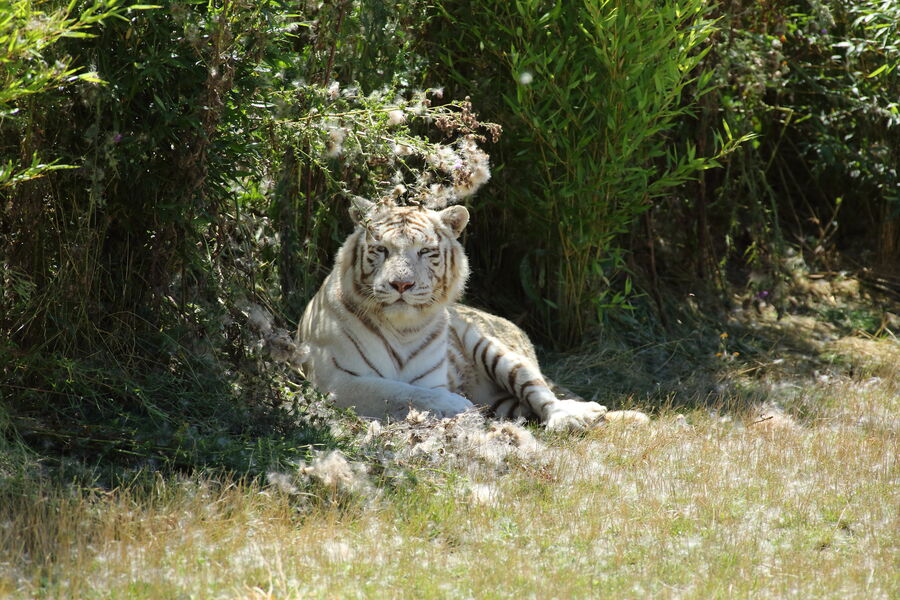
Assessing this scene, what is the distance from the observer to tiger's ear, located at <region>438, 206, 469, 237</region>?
5.78 m

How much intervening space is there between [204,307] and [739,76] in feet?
14.9

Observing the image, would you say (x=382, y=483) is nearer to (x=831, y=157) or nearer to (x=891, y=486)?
(x=891, y=486)

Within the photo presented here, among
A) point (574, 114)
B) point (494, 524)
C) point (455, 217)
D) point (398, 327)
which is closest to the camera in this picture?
point (494, 524)

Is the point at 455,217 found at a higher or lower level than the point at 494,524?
higher

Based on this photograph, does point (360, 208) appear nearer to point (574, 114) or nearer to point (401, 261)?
point (401, 261)

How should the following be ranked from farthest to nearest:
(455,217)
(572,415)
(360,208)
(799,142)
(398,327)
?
(799,142) < (455,217) < (398,327) < (360,208) < (572,415)

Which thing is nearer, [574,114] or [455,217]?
[455,217]

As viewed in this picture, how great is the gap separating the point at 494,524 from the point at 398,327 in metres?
1.88

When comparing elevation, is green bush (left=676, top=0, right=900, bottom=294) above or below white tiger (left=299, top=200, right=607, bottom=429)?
above

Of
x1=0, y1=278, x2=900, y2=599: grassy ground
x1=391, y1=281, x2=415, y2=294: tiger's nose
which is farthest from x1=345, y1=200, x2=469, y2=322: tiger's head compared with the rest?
x1=0, y1=278, x2=900, y2=599: grassy ground

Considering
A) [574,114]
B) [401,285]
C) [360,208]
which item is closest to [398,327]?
[401,285]

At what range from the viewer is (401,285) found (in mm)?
5492

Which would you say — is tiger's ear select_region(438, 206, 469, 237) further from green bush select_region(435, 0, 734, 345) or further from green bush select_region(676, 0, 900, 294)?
green bush select_region(676, 0, 900, 294)

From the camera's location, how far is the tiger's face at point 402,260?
552 centimetres
